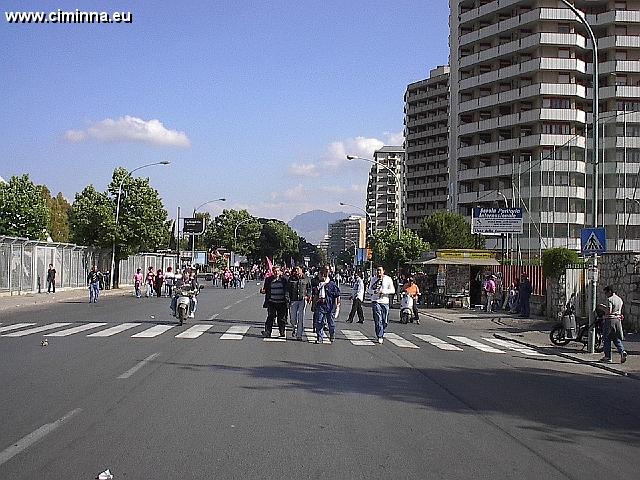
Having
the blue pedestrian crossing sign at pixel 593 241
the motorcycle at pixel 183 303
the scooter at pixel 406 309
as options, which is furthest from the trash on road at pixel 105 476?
the scooter at pixel 406 309

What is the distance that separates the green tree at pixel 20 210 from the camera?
58.9 metres

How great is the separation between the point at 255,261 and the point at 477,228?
102005mm

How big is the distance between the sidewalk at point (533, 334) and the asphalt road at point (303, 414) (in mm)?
721

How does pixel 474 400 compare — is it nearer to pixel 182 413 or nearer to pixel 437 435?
pixel 437 435

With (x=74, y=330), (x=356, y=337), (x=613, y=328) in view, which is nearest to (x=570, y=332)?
(x=613, y=328)

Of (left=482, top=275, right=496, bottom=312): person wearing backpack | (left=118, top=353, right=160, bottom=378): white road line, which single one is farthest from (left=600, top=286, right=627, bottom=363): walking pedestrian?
(left=482, top=275, right=496, bottom=312): person wearing backpack

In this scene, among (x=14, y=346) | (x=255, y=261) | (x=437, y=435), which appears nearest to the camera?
(x=437, y=435)

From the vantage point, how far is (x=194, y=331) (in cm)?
2158

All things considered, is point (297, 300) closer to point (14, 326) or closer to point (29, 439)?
point (14, 326)

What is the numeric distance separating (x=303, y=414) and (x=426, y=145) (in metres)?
104

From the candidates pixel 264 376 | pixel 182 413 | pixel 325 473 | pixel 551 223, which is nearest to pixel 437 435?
pixel 325 473

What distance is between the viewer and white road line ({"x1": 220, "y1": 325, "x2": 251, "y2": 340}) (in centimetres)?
1990

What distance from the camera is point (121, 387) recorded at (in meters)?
11.1

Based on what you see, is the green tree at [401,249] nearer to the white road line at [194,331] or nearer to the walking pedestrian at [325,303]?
the white road line at [194,331]
